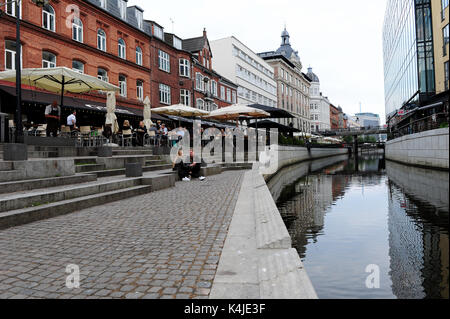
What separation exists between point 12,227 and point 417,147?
68.7ft

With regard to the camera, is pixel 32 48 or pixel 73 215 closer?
pixel 73 215

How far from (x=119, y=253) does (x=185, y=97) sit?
1160 inches

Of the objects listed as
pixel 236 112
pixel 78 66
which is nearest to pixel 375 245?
pixel 236 112

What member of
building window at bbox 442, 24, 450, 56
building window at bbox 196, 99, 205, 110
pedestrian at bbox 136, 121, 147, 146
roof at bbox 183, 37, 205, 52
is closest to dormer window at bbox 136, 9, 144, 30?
roof at bbox 183, 37, 205, 52

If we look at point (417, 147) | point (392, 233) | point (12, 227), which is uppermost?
point (417, 147)

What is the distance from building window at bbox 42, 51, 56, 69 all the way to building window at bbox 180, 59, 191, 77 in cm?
1444

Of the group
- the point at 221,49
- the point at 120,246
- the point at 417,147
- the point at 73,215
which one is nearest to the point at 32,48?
the point at 73,215

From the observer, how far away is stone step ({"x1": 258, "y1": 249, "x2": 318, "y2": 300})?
7.81 feet

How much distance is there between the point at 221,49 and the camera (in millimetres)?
46500

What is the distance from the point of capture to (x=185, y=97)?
105 ft

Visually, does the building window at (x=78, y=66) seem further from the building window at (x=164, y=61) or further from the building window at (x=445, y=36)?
the building window at (x=445, y=36)

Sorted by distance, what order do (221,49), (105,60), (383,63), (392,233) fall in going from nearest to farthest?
(392,233), (105,60), (221,49), (383,63)
